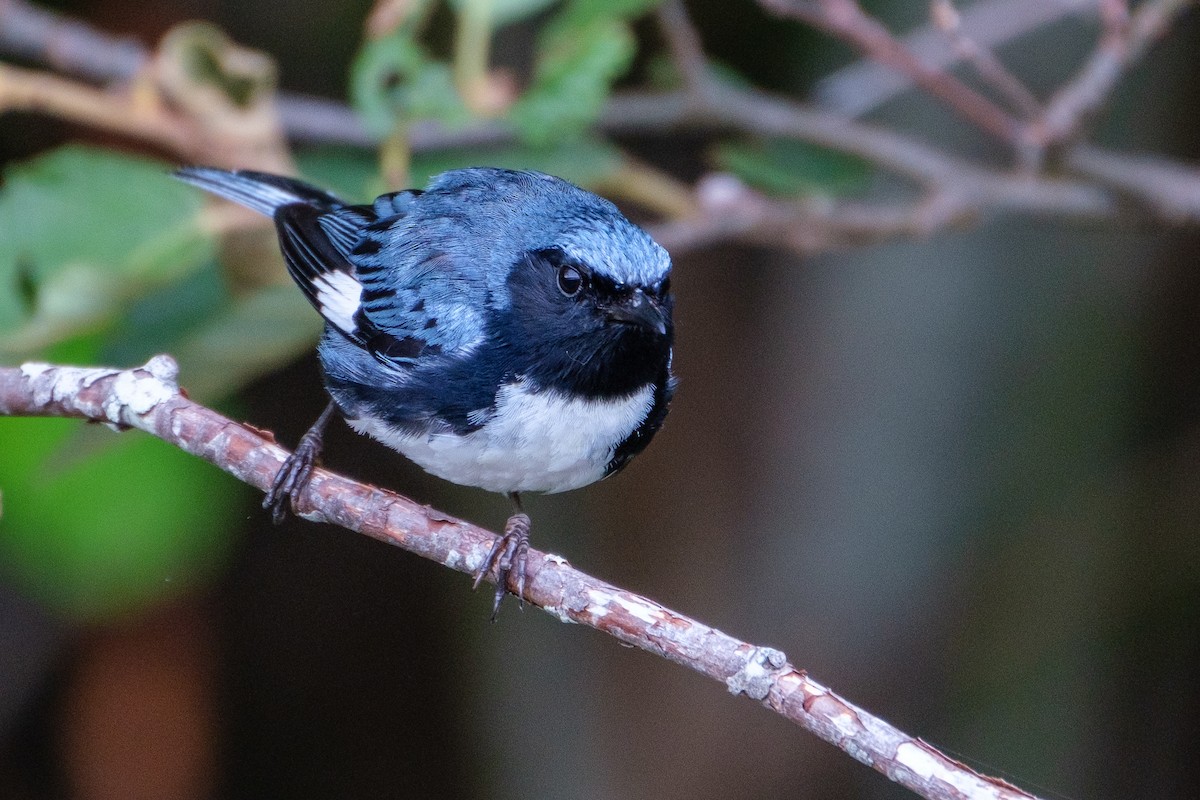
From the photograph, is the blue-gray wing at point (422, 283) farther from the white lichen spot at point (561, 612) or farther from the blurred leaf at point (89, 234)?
the white lichen spot at point (561, 612)

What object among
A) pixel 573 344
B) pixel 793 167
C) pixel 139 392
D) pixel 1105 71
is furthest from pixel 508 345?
pixel 1105 71

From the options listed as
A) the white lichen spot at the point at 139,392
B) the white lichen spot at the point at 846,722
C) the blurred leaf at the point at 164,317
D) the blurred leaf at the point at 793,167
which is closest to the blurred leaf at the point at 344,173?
the blurred leaf at the point at 164,317

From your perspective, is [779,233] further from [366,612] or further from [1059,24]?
[366,612]

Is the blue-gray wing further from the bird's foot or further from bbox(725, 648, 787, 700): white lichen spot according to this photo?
bbox(725, 648, 787, 700): white lichen spot

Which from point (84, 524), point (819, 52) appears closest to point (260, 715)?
point (84, 524)

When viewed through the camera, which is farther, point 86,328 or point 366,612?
point 366,612

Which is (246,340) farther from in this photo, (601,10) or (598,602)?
(598,602)
